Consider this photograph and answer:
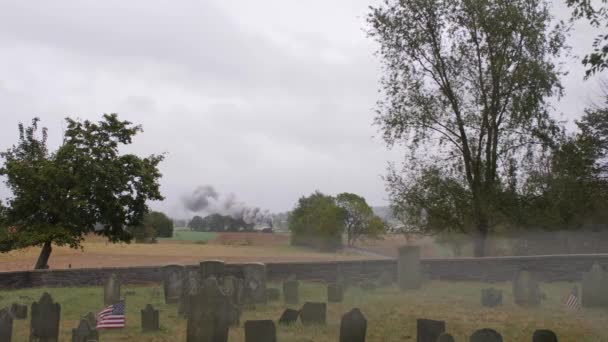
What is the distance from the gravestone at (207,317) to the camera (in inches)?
376

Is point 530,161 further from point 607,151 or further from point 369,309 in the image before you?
point 369,309

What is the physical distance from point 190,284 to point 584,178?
20822 millimetres

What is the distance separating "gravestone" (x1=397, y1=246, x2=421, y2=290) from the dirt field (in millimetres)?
14410

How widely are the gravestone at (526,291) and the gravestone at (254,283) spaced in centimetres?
693

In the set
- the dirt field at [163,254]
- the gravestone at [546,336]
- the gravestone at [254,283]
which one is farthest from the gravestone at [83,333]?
the dirt field at [163,254]

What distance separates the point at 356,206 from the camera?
65.2 metres

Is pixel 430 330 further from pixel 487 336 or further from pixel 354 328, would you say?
pixel 487 336

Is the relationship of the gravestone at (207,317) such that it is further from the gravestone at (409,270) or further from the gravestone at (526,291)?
the gravestone at (409,270)

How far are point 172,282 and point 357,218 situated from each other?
4863cm

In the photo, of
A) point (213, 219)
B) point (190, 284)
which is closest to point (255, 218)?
Answer: point (213, 219)

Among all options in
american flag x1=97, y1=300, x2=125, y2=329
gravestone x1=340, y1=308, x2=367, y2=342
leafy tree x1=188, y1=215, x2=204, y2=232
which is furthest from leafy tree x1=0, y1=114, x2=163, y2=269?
leafy tree x1=188, y1=215, x2=204, y2=232

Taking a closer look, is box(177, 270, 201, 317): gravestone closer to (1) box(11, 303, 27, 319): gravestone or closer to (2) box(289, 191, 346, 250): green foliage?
(1) box(11, 303, 27, 319): gravestone

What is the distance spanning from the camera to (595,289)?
15.6m

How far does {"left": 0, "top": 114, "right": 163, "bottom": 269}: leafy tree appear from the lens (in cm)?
2514
